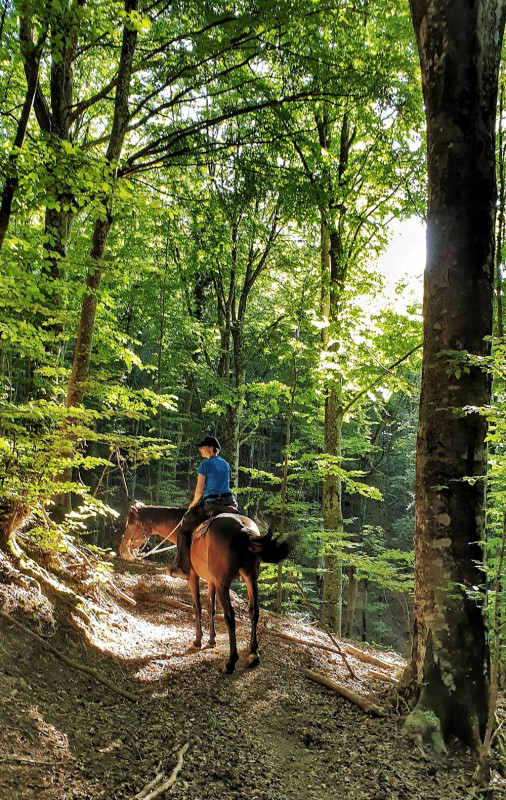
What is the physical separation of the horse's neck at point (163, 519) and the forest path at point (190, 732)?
2477mm

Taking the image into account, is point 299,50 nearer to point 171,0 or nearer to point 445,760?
point 171,0

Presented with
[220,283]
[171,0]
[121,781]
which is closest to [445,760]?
[121,781]

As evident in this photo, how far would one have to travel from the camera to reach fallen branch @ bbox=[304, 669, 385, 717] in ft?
14.5

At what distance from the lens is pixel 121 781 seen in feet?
9.80

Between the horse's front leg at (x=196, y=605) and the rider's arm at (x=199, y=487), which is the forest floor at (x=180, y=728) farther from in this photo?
the rider's arm at (x=199, y=487)

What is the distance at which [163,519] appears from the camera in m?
8.29

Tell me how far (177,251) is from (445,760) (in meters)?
18.4

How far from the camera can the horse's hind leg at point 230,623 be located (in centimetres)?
525

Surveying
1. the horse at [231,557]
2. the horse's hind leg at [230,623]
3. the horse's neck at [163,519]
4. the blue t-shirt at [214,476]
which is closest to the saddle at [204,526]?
the horse at [231,557]

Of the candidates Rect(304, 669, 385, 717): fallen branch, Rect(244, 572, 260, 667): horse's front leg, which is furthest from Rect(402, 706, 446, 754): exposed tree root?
Rect(244, 572, 260, 667): horse's front leg

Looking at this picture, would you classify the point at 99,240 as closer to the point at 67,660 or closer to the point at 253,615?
the point at 67,660

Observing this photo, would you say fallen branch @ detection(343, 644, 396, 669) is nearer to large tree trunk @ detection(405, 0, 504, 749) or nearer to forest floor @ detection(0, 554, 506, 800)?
forest floor @ detection(0, 554, 506, 800)

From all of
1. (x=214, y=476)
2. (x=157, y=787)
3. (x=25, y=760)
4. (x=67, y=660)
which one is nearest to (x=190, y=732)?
(x=157, y=787)

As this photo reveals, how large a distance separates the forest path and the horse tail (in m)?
1.41
